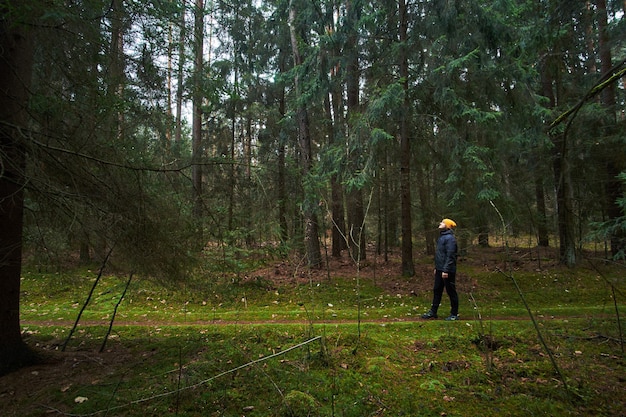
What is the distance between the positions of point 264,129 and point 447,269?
11841 mm

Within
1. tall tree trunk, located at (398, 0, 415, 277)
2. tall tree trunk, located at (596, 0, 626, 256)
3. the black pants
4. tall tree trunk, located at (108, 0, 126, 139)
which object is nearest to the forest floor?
the black pants

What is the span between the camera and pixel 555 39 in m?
7.80

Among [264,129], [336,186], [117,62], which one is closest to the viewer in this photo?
[117,62]

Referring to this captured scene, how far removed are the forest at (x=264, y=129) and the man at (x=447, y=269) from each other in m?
1.27

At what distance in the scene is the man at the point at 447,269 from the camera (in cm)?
642

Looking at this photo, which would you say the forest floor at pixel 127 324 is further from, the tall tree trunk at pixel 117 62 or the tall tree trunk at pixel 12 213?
the tall tree trunk at pixel 117 62

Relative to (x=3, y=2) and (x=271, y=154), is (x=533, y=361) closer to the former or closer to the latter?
(x=3, y=2)

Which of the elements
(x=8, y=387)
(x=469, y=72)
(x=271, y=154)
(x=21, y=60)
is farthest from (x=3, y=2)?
(x=271, y=154)

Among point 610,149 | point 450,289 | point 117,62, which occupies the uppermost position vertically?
point 117,62

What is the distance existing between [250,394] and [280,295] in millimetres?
6309

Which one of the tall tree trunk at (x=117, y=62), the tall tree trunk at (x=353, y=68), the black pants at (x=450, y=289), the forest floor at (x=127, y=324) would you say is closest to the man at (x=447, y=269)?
the black pants at (x=450, y=289)

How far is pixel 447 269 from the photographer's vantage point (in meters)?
6.43

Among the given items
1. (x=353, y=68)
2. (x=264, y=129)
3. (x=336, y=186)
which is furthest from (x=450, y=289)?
(x=264, y=129)

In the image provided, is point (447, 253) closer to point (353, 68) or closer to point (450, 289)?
point (450, 289)
